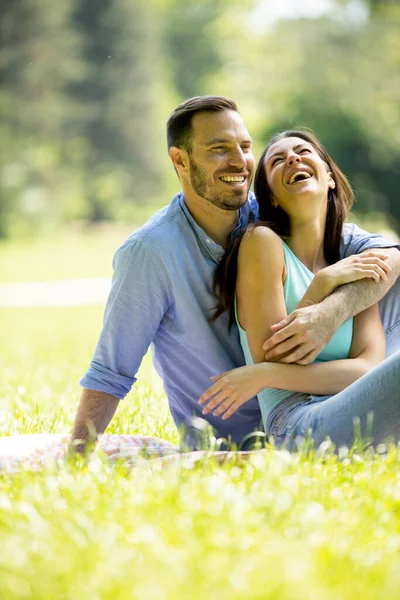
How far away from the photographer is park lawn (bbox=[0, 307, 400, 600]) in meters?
1.91

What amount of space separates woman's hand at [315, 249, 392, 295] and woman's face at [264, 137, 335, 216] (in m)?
0.27

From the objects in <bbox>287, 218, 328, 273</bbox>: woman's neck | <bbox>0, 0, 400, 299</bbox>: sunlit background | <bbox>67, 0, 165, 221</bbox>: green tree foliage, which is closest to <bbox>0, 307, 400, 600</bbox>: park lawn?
<bbox>287, 218, 328, 273</bbox>: woman's neck

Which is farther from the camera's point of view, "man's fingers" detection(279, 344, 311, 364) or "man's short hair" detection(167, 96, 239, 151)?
"man's short hair" detection(167, 96, 239, 151)

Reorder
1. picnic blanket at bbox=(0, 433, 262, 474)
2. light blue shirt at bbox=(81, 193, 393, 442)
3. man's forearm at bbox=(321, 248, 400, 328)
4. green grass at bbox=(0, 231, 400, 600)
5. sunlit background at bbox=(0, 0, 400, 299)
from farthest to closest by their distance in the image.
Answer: sunlit background at bbox=(0, 0, 400, 299)
light blue shirt at bbox=(81, 193, 393, 442)
man's forearm at bbox=(321, 248, 400, 328)
picnic blanket at bbox=(0, 433, 262, 474)
green grass at bbox=(0, 231, 400, 600)

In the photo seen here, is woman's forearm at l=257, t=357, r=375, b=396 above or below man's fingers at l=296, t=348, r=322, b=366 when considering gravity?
below

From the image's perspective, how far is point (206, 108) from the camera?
11.6 ft

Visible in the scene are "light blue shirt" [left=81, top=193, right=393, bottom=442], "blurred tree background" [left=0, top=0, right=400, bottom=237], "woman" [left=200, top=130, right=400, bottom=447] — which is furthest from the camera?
"blurred tree background" [left=0, top=0, right=400, bottom=237]

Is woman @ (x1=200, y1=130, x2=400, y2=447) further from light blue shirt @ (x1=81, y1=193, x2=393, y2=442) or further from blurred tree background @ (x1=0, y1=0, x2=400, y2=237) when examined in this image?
blurred tree background @ (x1=0, y1=0, x2=400, y2=237)

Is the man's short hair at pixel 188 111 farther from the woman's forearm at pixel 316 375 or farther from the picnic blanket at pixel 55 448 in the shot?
the picnic blanket at pixel 55 448

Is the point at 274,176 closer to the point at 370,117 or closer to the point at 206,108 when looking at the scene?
the point at 206,108

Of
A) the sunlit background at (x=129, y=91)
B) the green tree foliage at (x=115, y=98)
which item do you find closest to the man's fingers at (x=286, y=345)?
the sunlit background at (x=129, y=91)

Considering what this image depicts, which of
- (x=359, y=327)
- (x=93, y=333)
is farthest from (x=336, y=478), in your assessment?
(x=93, y=333)

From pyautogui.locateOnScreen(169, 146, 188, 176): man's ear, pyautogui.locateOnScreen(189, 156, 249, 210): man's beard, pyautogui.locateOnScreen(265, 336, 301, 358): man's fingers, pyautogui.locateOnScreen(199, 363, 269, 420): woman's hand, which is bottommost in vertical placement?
pyautogui.locateOnScreen(199, 363, 269, 420): woman's hand

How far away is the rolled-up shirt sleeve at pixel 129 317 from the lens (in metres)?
3.36
